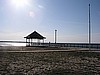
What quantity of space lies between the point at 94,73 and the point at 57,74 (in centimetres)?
198

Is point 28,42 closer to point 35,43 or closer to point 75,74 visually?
point 35,43

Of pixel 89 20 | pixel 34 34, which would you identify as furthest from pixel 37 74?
pixel 34 34

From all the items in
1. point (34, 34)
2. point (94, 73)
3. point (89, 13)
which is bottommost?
point (94, 73)

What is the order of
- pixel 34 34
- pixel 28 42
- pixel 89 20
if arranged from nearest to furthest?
pixel 89 20, pixel 34 34, pixel 28 42

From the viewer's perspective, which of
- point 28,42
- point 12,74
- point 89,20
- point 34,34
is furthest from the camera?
point 28,42

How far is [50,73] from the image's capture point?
1065 centimetres

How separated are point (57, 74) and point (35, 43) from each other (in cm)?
4021

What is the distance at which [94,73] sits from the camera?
35.7 ft

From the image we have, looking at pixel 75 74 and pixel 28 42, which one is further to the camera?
pixel 28 42

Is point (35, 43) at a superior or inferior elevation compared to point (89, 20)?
inferior

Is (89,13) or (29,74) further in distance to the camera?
(89,13)

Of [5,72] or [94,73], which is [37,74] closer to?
[5,72]

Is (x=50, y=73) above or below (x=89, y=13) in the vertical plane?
below

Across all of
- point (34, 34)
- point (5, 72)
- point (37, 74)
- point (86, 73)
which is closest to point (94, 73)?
point (86, 73)
